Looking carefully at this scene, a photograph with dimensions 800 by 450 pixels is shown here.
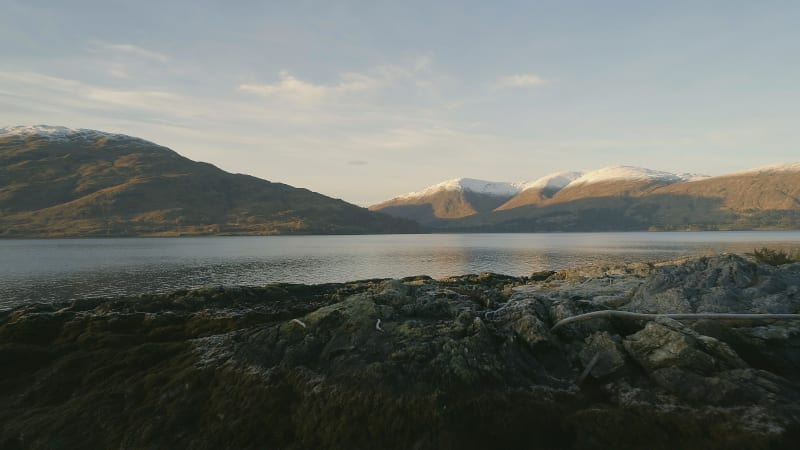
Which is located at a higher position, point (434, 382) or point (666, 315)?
point (666, 315)

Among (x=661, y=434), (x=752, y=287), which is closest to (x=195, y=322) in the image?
(x=661, y=434)

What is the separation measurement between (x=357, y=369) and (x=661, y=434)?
802 cm

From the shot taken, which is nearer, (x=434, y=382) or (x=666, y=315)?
(x=434, y=382)

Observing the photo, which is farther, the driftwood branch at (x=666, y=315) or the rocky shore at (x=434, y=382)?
the driftwood branch at (x=666, y=315)

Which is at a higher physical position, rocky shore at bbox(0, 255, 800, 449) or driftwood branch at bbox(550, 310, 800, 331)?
driftwood branch at bbox(550, 310, 800, 331)

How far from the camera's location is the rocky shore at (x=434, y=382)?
10.4 m

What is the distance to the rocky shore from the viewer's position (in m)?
10.4

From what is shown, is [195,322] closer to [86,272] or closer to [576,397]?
[576,397]

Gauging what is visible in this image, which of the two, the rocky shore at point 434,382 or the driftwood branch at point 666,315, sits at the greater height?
the driftwood branch at point 666,315

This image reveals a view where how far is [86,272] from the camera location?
220ft

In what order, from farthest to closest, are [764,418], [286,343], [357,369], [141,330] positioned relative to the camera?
1. [141,330]
2. [286,343]
3. [357,369]
4. [764,418]

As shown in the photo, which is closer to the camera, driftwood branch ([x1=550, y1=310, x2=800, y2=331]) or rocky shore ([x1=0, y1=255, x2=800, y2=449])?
rocky shore ([x1=0, y1=255, x2=800, y2=449])

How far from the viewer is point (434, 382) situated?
11688mm

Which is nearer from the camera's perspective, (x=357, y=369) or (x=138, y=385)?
(x=357, y=369)
